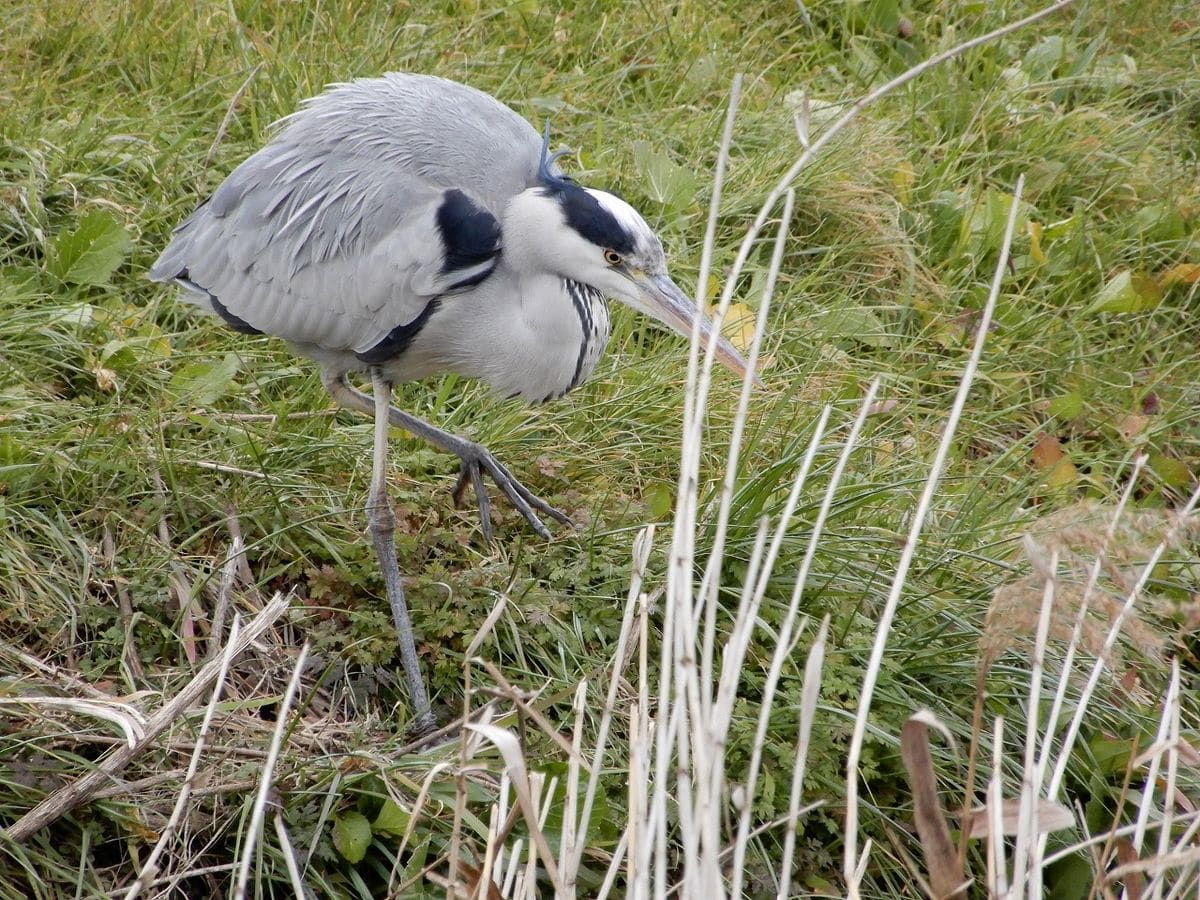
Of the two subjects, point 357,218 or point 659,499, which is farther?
Answer: point 659,499

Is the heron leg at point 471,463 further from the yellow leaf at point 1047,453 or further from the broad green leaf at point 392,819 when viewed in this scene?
the yellow leaf at point 1047,453

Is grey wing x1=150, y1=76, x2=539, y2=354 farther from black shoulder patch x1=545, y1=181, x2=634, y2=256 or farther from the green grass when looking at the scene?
the green grass

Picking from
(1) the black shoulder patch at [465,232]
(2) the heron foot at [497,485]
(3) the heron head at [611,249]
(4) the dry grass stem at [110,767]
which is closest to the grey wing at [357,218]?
(1) the black shoulder patch at [465,232]

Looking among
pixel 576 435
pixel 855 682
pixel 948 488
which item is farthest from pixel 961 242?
pixel 855 682

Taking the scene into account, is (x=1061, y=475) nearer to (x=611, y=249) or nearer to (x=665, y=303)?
(x=665, y=303)

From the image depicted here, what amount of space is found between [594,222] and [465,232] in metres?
0.28

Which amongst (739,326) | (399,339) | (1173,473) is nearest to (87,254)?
(399,339)

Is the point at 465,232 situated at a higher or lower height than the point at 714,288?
higher

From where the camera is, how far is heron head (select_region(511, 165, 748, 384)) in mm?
2867

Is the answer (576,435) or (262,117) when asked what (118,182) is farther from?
(576,435)

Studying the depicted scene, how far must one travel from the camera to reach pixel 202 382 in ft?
11.2

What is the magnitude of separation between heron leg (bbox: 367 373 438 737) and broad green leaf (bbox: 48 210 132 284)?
2.95 feet

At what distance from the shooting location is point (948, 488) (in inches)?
137

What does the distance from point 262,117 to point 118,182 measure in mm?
489
